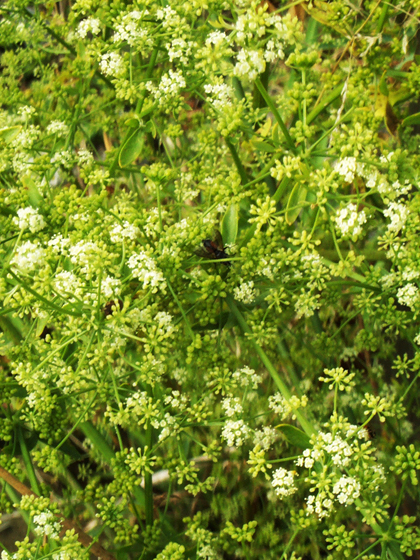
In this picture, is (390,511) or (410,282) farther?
(390,511)

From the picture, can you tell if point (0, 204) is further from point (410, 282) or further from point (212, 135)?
point (410, 282)

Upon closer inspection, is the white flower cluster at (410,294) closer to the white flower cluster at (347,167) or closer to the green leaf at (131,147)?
the white flower cluster at (347,167)

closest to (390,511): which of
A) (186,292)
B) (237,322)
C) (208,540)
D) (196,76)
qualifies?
(208,540)

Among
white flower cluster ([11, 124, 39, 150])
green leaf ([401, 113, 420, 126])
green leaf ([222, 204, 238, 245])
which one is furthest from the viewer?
white flower cluster ([11, 124, 39, 150])

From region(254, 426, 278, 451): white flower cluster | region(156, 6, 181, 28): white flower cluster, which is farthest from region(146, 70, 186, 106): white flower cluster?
region(254, 426, 278, 451): white flower cluster

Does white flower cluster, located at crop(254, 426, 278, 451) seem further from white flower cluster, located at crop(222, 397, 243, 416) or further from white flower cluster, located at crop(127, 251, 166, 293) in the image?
white flower cluster, located at crop(127, 251, 166, 293)
